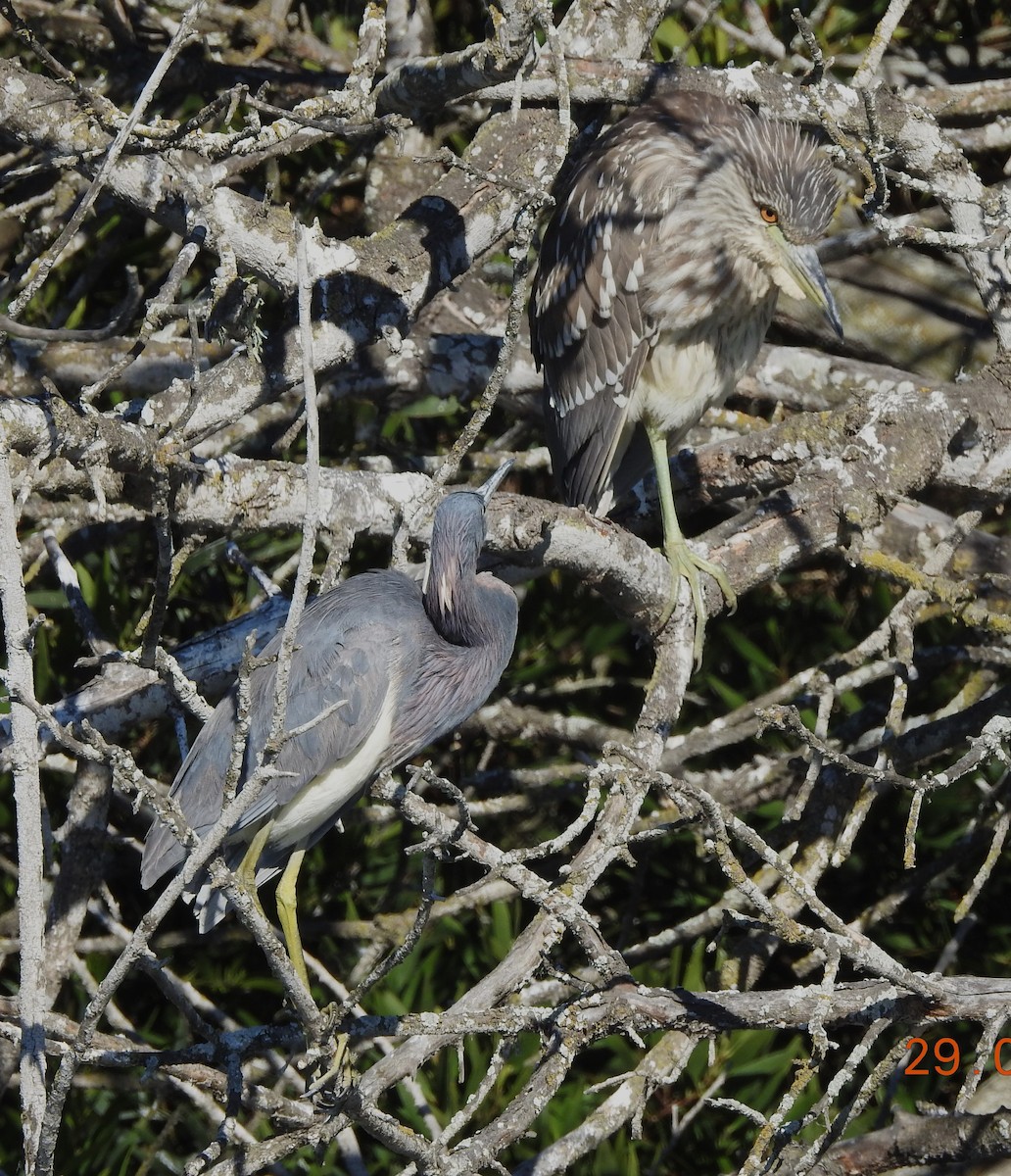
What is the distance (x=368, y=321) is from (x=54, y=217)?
3.90ft

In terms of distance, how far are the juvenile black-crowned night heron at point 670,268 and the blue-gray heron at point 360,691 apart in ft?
2.57

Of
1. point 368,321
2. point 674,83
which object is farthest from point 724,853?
point 674,83

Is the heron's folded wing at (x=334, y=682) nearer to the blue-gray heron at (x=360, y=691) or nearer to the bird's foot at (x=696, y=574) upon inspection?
Answer: the blue-gray heron at (x=360, y=691)

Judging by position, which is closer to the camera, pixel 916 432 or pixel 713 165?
pixel 916 432

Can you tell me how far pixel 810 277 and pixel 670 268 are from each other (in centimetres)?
37

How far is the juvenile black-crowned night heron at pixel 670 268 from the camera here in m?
3.38

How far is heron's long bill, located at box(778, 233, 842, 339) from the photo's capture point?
10.6 feet

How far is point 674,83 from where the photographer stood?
3656mm

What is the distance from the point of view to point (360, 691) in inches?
105

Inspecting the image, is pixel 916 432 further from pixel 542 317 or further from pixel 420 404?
pixel 420 404

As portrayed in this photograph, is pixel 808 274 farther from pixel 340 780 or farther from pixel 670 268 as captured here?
pixel 340 780
